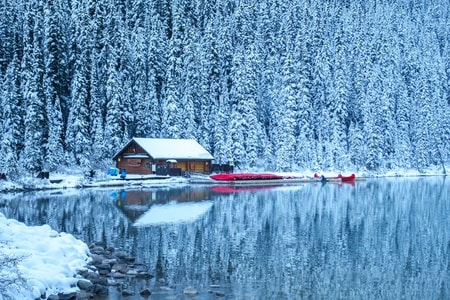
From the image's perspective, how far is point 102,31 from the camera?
77.2 m

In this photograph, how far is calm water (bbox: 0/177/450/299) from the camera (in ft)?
56.4

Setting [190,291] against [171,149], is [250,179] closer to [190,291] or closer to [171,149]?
[171,149]

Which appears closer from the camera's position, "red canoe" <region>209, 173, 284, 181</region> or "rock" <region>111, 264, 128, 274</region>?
"rock" <region>111, 264, 128, 274</region>

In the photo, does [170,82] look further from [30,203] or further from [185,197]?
[30,203]

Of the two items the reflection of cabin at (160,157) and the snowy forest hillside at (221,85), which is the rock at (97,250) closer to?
the snowy forest hillside at (221,85)

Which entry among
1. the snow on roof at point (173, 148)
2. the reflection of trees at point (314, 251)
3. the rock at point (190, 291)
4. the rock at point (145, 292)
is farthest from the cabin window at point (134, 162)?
the rock at point (145, 292)

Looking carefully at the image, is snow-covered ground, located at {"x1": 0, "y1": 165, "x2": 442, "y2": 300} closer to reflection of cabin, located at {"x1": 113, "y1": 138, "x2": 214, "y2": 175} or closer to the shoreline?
the shoreline

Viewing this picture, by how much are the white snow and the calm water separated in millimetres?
1915

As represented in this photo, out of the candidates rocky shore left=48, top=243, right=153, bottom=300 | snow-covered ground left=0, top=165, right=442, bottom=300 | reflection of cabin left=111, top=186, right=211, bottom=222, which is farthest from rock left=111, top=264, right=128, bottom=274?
reflection of cabin left=111, top=186, right=211, bottom=222

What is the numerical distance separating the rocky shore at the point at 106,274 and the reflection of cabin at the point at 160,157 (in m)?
44.0

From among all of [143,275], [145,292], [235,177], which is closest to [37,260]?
[145,292]

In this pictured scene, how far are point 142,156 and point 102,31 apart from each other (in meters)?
23.2

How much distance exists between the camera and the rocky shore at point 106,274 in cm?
1522

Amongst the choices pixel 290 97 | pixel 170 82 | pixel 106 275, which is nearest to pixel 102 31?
pixel 170 82
